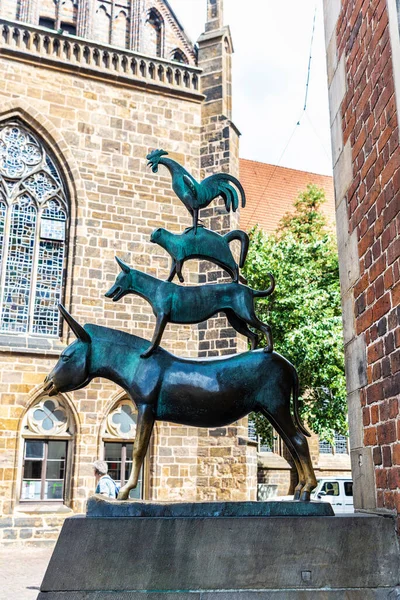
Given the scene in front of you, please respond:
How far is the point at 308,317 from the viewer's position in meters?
16.3

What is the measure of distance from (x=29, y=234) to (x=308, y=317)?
24.0ft

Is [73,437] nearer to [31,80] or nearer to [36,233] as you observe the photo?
[36,233]

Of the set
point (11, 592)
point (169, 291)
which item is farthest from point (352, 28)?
point (11, 592)

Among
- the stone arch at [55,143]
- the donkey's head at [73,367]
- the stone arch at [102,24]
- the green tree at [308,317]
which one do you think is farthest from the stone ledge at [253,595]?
the stone arch at [102,24]

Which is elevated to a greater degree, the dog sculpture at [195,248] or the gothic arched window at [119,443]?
the dog sculpture at [195,248]

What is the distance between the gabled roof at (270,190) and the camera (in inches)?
1082

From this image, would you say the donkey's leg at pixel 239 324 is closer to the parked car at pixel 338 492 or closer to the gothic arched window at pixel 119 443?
the gothic arched window at pixel 119 443

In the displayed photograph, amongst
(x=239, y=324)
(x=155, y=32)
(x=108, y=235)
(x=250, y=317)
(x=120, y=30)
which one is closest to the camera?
(x=250, y=317)

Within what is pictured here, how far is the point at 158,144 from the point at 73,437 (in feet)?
22.5

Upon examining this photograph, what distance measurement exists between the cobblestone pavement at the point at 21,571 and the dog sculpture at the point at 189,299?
4459 mm

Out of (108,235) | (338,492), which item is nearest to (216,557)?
(108,235)

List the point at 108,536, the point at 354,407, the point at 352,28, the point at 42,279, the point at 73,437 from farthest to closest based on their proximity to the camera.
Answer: the point at 42,279 → the point at 73,437 → the point at 352,28 → the point at 354,407 → the point at 108,536

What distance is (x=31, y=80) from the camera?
45.0 ft

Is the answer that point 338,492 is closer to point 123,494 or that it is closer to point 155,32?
point 155,32
